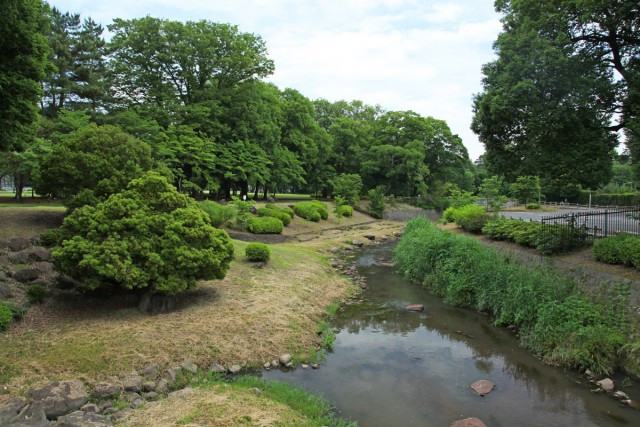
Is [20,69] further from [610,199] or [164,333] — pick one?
[610,199]

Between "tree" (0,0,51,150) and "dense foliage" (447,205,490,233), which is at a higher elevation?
"tree" (0,0,51,150)

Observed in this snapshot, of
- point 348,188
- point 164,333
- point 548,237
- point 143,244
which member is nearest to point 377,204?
point 348,188

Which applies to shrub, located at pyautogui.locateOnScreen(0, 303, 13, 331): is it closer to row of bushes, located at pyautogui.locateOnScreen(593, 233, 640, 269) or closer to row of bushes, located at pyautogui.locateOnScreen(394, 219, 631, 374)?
row of bushes, located at pyautogui.locateOnScreen(394, 219, 631, 374)

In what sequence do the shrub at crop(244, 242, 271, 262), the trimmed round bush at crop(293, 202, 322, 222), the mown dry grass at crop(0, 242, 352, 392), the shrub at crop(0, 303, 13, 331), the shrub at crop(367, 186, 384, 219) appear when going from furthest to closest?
1. the shrub at crop(367, 186, 384, 219)
2. the trimmed round bush at crop(293, 202, 322, 222)
3. the shrub at crop(244, 242, 271, 262)
4. the shrub at crop(0, 303, 13, 331)
5. the mown dry grass at crop(0, 242, 352, 392)

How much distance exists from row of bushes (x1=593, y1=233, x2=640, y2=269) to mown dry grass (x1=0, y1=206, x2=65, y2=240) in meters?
16.3

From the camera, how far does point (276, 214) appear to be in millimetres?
25203

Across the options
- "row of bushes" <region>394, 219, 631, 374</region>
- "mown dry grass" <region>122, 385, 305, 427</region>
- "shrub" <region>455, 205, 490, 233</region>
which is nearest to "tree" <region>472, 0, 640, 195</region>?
"row of bushes" <region>394, 219, 631, 374</region>

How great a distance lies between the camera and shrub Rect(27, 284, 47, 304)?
804 centimetres

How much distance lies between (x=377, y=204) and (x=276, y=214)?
16.8m

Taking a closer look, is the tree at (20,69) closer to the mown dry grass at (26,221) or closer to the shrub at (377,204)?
the mown dry grass at (26,221)

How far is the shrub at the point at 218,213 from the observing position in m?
20.4

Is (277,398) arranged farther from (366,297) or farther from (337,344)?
(366,297)

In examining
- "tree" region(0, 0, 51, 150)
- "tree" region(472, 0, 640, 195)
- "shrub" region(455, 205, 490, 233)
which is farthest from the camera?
"shrub" region(455, 205, 490, 233)

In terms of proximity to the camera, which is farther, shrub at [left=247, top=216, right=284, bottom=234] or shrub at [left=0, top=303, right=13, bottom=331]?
shrub at [left=247, top=216, right=284, bottom=234]
